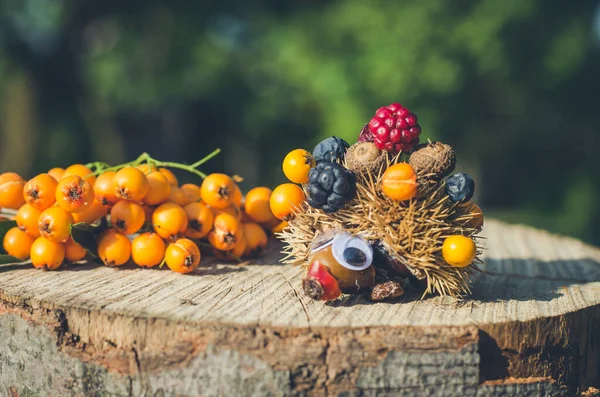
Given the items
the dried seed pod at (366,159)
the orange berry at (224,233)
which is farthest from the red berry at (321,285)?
the orange berry at (224,233)

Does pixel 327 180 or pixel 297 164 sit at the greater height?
pixel 297 164

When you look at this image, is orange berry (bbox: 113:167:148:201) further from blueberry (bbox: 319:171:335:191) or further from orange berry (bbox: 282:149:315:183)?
blueberry (bbox: 319:171:335:191)

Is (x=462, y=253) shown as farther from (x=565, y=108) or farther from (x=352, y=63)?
(x=565, y=108)

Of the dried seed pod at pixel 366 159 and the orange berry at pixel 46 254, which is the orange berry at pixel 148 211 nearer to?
the orange berry at pixel 46 254

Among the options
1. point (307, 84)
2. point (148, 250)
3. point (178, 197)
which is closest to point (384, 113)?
point (178, 197)

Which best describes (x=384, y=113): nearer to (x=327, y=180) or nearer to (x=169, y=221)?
(x=327, y=180)

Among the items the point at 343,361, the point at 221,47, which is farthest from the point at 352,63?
the point at 343,361

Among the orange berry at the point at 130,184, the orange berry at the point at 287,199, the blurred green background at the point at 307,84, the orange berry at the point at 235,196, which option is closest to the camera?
the orange berry at the point at 287,199
